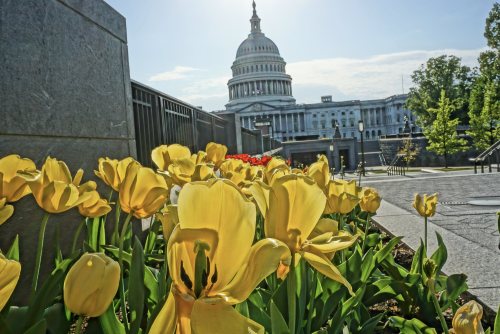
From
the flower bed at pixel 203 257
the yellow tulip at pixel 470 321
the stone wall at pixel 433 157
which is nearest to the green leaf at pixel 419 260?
the flower bed at pixel 203 257

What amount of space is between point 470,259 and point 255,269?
111 inches

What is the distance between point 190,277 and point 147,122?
453cm

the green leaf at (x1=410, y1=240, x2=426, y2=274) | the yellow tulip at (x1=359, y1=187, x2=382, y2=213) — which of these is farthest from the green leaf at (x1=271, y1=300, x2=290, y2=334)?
the green leaf at (x1=410, y1=240, x2=426, y2=274)

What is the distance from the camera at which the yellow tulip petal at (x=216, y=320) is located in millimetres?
482

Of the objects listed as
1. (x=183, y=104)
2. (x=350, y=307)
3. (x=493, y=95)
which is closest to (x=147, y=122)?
(x=183, y=104)

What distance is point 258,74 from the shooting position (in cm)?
8806

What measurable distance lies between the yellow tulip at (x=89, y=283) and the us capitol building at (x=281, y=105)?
270ft

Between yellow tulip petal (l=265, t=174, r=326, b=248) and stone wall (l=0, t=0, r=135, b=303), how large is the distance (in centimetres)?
170

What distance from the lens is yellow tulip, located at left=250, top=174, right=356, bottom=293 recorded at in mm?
713

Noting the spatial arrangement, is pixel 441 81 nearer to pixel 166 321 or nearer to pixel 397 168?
pixel 397 168

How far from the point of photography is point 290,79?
9319 centimetres

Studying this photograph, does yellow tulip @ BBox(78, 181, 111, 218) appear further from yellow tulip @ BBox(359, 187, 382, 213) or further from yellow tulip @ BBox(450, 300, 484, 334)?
yellow tulip @ BBox(359, 187, 382, 213)

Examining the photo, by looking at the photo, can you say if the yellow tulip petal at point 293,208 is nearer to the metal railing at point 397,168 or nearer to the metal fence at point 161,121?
the metal fence at point 161,121

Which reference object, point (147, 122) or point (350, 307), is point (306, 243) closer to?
point (350, 307)
